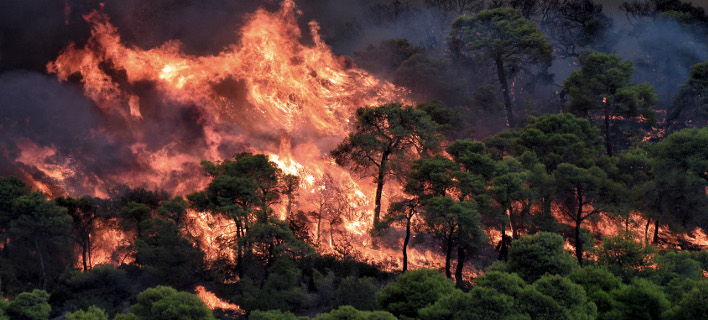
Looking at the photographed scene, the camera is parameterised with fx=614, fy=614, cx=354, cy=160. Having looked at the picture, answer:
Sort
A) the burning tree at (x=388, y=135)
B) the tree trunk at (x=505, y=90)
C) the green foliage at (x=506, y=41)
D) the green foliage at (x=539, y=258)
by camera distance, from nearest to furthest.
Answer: the green foliage at (x=539, y=258) → the burning tree at (x=388, y=135) → the green foliage at (x=506, y=41) → the tree trunk at (x=505, y=90)

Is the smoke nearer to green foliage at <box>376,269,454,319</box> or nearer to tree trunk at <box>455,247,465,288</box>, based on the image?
tree trunk at <box>455,247,465,288</box>

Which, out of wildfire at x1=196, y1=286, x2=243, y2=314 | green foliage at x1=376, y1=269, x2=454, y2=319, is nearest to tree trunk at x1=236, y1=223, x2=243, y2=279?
wildfire at x1=196, y1=286, x2=243, y2=314

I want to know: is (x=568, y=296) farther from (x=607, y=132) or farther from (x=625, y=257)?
(x=607, y=132)

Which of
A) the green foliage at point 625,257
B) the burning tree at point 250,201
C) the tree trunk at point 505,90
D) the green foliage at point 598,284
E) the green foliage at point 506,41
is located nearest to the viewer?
the green foliage at point 598,284

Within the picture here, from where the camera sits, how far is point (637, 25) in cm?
8800

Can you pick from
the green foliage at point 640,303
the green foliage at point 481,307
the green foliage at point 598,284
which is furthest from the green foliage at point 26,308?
the green foliage at point 640,303

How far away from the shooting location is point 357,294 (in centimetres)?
4338

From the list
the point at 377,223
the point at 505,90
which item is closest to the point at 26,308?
the point at 377,223

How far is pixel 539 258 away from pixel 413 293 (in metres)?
7.97

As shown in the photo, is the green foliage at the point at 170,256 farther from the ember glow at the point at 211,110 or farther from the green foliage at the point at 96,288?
the ember glow at the point at 211,110

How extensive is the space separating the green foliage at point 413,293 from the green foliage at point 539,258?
4639 mm

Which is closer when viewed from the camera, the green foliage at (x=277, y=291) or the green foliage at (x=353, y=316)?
the green foliage at (x=353, y=316)

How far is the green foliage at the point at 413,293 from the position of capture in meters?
33.8

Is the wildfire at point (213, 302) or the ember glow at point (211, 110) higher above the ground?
the ember glow at point (211, 110)
